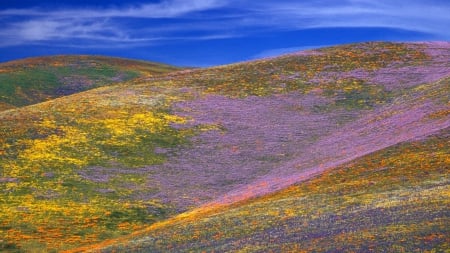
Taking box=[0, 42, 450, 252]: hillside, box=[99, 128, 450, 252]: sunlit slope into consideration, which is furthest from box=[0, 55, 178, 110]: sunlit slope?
box=[99, 128, 450, 252]: sunlit slope

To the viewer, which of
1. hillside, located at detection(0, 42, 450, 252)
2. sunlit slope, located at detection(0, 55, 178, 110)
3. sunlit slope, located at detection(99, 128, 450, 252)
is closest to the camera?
sunlit slope, located at detection(99, 128, 450, 252)

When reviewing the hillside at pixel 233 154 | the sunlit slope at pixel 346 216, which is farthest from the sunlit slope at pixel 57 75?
the sunlit slope at pixel 346 216

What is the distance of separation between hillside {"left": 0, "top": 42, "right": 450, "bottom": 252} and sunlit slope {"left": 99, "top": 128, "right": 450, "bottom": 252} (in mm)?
179

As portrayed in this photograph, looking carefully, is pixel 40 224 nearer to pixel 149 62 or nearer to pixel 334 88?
pixel 334 88

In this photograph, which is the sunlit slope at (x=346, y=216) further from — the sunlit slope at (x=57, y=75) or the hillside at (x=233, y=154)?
the sunlit slope at (x=57, y=75)

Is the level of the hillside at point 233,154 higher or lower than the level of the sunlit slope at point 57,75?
lower

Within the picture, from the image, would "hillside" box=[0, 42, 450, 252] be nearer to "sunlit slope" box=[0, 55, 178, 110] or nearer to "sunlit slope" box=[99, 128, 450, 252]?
"sunlit slope" box=[99, 128, 450, 252]

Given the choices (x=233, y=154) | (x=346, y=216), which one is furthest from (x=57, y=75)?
(x=346, y=216)

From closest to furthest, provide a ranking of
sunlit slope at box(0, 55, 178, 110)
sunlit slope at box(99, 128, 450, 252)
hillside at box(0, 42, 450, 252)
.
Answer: sunlit slope at box(99, 128, 450, 252)
hillside at box(0, 42, 450, 252)
sunlit slope at box(0, 55, 178, 110)

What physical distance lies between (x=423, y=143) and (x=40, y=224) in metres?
31.3

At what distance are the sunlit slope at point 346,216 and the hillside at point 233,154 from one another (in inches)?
7.0

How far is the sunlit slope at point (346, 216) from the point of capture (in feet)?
83.5

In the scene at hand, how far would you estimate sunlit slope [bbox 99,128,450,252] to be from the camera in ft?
83.5

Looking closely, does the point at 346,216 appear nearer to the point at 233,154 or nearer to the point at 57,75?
the point at 233,154
